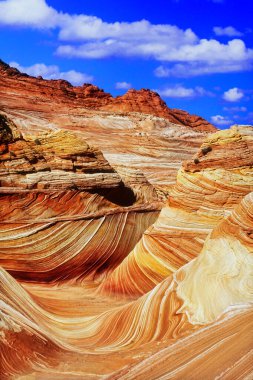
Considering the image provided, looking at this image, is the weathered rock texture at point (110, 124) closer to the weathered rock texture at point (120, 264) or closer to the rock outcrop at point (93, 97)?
the rock outcrop at point (93, 97)

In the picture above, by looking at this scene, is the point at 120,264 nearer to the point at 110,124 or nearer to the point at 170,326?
the point at 170,326

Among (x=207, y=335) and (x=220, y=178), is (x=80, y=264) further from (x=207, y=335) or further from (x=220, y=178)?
(x=207, y=335)

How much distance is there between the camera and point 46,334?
5.36 meters

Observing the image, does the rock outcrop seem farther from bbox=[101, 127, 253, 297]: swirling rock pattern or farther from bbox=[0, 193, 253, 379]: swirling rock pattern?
bbox=[0, 193, 253, 379]: swirling rock pattern

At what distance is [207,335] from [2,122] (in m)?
8.73

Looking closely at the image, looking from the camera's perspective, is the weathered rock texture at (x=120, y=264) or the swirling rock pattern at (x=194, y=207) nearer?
the weathered rock texture at (x=120, y=264)

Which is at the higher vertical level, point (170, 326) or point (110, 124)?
point (110, 124)

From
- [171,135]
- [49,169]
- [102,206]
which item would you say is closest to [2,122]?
[49,169]

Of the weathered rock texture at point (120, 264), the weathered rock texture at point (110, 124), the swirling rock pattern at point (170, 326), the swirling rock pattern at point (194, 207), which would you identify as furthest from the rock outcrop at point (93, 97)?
the swirling rock pattern at point (170, 326)

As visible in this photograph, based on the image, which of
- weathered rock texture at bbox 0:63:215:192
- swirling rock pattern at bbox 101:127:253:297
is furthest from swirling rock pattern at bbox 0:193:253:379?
weathered rock texture at bbox 0:63:215:192

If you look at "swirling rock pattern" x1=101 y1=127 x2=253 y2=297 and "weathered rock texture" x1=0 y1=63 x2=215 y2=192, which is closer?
"swirling rock pattern" x1=101 y1=127 x2=253 y2=297

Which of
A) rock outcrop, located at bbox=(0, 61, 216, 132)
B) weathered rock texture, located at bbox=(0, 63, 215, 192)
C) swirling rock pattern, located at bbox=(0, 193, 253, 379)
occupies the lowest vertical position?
swirling rock pattern, located at bbox=(0, 193, 253, 379)

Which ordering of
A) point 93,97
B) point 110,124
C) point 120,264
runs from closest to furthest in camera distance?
point 120,264
point 110,124
point 93,97

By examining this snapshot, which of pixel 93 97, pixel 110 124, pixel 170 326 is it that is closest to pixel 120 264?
pixel 170 326
